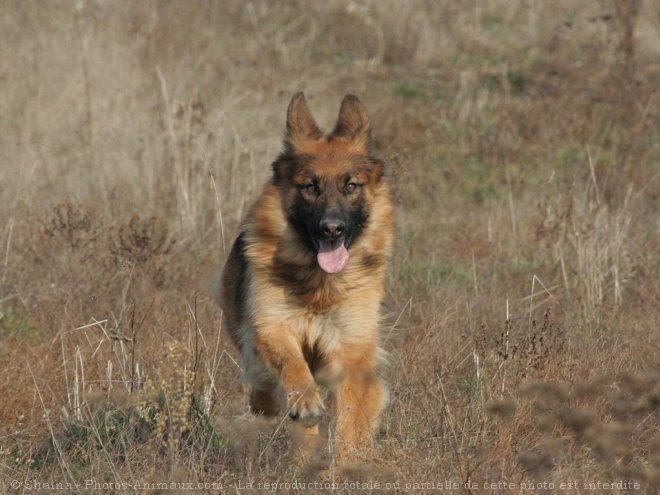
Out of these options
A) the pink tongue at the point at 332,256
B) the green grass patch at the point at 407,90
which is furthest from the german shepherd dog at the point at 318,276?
the green grass patch at the point at 407,90

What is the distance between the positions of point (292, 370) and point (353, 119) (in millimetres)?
1730

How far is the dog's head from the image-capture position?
5.56m

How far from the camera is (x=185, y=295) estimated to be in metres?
7.77

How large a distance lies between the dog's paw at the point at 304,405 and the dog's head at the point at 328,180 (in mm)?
841

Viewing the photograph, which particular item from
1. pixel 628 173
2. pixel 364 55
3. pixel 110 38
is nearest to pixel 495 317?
pixel 628 173

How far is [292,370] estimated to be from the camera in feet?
16.9

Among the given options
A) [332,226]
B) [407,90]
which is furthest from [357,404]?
[407,90]

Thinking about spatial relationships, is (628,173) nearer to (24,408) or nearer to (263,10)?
(24,408)

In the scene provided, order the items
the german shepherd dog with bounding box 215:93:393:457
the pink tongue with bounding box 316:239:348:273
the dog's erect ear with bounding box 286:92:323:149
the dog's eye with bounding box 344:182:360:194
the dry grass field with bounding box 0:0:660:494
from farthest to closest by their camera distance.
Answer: the dog's erect ear with bounding box 286:92:323:149
the dog's eye with bounding box 344:182:360:194
the pink tongue with bounding box 316:239:348:273
the german shepherd dog with bounding box 215:93:393:457
the dry grass field with bounding box 0:0:660:494

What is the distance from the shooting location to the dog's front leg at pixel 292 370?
4961 mm

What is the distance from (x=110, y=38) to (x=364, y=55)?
169 inches

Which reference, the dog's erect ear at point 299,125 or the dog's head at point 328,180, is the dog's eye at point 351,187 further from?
the dog's erect ear at point 299,125

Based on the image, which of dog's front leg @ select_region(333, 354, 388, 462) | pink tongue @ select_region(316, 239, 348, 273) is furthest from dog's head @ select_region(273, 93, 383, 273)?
dog's front leg @ select_region(333, 354, 388, 462)

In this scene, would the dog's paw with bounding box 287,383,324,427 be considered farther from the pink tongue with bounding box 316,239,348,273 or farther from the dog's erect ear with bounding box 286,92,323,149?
the dog's erect ear with bounding box 286,92,323,149
